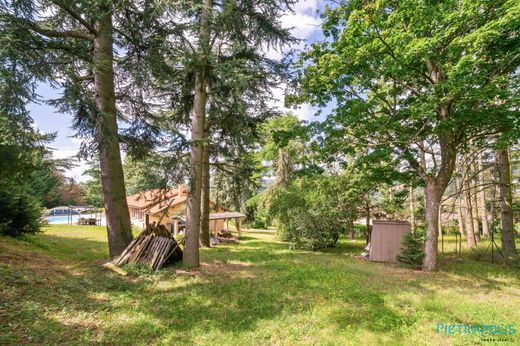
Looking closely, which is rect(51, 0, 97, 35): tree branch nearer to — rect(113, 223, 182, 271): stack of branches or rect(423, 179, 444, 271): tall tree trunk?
rect(113, 223, 182, 271): stack of branches

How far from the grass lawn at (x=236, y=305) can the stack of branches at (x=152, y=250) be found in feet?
1.46

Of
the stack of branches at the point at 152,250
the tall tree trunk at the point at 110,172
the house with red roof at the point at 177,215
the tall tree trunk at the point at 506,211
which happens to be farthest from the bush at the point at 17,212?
the tall tree trunk at the point at 506,211

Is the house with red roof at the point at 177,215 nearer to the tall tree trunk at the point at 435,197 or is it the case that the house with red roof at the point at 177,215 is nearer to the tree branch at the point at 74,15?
the tree branch at the point at 74,15

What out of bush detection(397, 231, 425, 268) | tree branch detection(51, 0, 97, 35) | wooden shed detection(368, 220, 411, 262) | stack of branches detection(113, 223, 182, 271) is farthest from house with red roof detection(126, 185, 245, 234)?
tree branch detection(51, 0, 97, 35)

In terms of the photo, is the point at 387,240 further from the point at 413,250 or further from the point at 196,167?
the point at 196,167

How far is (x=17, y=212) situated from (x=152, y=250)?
6.64 m

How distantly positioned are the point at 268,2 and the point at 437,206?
31.7ft

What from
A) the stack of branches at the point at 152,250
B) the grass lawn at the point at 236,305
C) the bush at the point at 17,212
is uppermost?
the bush at the point at 17,212

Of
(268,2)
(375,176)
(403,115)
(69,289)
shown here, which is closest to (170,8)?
(268,2)

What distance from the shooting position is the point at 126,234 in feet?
27.3

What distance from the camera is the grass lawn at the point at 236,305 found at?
4.26 m

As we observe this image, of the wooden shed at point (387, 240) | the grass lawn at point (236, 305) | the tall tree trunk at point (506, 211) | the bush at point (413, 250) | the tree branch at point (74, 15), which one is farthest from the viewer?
the wooden shed at point (387, 240)

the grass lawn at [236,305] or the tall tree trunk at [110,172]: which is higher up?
the tall tree trunk at [110,172]

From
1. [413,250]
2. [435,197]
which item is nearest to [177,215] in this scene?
[413,250]
